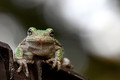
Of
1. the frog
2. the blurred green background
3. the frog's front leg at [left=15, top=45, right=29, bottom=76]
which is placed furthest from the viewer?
the blurred green background

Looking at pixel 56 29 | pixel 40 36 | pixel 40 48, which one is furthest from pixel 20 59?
pixel 56 29

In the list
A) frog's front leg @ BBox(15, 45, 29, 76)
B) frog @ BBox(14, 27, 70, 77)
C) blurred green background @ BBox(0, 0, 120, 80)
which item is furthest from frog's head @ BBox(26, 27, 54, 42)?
blurred green background @ BBox(0, 0, 120, 80)

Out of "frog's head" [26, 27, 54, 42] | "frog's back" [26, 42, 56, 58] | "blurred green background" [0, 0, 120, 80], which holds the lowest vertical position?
"frog's back" [26, 42, 56, 58]

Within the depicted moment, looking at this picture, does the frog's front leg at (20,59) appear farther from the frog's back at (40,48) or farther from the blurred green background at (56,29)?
the blurred green background at (56,29)

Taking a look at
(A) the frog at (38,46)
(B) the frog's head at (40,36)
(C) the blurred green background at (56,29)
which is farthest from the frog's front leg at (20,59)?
(C) the blurred green background at (56,29)

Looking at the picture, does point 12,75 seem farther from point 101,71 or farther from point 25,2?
point 25,2

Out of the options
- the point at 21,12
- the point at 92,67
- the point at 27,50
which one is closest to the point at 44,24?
the point at 21,12

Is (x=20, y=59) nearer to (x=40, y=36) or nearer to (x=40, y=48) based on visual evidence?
(x=40, y=48)

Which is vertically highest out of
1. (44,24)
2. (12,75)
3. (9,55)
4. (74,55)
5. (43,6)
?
(43,6)

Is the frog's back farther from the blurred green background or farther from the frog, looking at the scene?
the blurred green background
